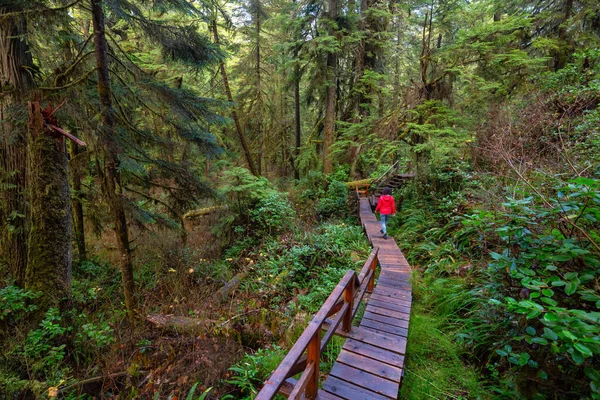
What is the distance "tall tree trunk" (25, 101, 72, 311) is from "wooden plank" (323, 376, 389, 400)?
4974mm

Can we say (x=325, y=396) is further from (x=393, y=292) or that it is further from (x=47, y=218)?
(x=47, y=218)

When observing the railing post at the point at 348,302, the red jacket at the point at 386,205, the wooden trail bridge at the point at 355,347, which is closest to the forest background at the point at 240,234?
the wooden trail bridge at the point at 355,347

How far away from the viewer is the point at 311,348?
2826 millimetres

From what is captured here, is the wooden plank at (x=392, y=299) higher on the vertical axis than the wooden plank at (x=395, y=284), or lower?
lower

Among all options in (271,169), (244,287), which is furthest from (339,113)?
(244,287)

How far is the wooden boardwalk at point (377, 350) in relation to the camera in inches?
121

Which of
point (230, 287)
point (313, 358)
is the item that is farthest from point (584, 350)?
point (230, 287)

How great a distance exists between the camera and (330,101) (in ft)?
45.1

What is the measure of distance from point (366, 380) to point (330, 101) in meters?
12.8

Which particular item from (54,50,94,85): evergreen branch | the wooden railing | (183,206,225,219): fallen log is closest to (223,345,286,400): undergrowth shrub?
the wooden railing

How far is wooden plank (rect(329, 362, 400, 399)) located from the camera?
10.0 feet

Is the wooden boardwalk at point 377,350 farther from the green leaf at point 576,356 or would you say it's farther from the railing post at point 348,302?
the green leaf at point 576,356

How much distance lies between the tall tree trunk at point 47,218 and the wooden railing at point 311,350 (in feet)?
15.8

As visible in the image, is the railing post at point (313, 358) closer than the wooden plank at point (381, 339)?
Yes
